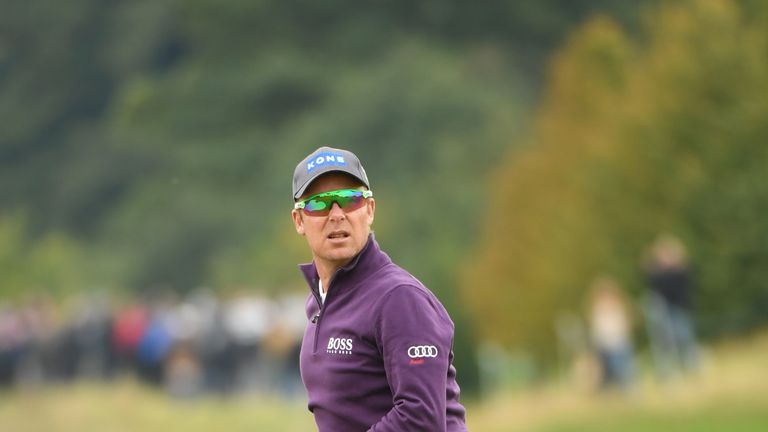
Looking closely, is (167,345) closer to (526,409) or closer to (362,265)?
(526,409)

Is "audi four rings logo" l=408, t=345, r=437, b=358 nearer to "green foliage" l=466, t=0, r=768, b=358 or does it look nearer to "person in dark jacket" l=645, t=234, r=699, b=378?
"person in dark jacket" l=645, t=234, r=699, b=378

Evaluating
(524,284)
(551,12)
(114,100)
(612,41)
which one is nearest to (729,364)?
(612,41)

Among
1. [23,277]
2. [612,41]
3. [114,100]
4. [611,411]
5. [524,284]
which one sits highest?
[114,100]

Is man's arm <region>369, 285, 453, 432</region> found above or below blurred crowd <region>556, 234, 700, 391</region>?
below

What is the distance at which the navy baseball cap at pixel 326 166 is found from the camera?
607 centimetres

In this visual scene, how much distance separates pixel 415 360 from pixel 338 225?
21.1 inches

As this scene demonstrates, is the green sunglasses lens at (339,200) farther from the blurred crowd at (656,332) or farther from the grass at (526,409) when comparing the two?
the blurred crowd at (656,332)

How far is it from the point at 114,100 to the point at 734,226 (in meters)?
53.5

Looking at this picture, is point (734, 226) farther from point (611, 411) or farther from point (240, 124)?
point (240, 124)

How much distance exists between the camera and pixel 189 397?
3356 centimetres

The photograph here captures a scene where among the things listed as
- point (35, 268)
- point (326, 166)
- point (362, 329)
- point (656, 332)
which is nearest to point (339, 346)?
point (362, 329)

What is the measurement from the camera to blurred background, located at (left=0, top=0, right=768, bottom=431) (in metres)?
29.6

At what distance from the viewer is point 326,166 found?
19.9 ft

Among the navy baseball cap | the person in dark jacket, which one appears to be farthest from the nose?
the person in dark jacket
